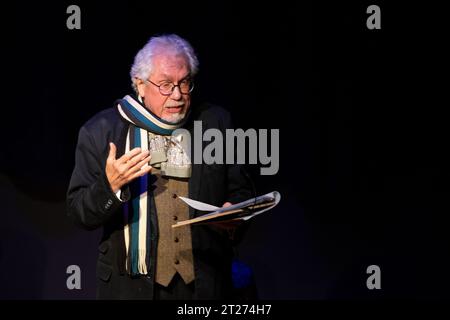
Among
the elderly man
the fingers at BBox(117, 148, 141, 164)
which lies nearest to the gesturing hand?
the fingers at BBox(117, 148, 141, 164)

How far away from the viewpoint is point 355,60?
13.6 ft

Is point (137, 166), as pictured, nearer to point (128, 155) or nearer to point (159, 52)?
point (128, 155)

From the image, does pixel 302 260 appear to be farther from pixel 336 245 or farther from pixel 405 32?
pixel 405 32

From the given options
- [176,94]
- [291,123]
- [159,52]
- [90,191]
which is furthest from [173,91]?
[291,123]

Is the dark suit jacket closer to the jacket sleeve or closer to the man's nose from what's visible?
the jacket sleeve

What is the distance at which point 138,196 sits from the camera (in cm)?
315

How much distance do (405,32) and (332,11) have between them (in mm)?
418

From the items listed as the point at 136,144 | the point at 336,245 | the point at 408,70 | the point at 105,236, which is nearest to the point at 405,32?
the point at 408,70

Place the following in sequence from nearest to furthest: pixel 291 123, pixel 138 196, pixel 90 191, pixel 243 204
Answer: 1. pixel 243 204
2. pixel 90 191
3. pixel 138 196
4. pixel 291 123

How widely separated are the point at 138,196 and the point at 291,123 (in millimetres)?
1385

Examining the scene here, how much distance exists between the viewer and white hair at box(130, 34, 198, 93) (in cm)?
321

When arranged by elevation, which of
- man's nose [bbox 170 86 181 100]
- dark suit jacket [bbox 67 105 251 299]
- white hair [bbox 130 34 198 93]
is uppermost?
white hair [bbox 130 34 198 93]

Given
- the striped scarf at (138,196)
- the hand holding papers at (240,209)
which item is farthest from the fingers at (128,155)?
the hand holding papers at (240,209)

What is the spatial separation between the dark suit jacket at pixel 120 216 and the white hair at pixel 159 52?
0.67ft
